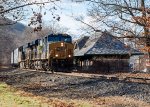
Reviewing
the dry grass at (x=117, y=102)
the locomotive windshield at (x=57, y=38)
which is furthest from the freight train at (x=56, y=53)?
the dry grass at (x=117, y=102)

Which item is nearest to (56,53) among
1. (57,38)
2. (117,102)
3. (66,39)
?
(57,38)

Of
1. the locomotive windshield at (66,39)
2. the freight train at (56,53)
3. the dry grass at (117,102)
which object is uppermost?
the locomotive windshield at (66,39)

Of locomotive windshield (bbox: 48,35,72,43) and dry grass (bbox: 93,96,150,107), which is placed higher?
locomotive windshield (bbox: 48,35,72,43)

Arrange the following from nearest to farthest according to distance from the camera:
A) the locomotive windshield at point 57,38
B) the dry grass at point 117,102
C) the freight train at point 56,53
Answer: the dry grass at point 117,102
the freight train at point 56,53
the locomotive windshield at point 57,38

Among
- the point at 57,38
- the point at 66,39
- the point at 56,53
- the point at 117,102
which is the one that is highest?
the point at 57,38

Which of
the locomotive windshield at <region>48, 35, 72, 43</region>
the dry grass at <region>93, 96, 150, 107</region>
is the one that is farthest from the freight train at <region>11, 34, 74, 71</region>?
the dry grass at <region>93, 96, 150, 107</region>

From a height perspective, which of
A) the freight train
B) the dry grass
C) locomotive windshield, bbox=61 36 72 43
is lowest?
the dry grass

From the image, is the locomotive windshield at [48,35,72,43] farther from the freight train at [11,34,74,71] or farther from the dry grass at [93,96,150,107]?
the dry grass at [93,96,150,107]

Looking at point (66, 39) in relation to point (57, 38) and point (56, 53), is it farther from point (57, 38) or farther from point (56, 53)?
point (56, 53)

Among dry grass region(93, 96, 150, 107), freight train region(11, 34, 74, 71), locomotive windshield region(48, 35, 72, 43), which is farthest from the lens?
locomotive windshield region(48, 35, 72, 43)

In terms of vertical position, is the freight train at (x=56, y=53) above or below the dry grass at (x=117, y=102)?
above

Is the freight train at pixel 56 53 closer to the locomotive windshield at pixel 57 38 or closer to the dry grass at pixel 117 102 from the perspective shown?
the locomotive windshield at pixel 57 38

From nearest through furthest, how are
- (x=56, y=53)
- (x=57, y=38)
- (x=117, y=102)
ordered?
(x=117, y=102) → (x=56, y=53) → (x=57, y=38)

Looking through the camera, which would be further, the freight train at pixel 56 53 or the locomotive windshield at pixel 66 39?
the locomotive windshield at pixel 66 39
